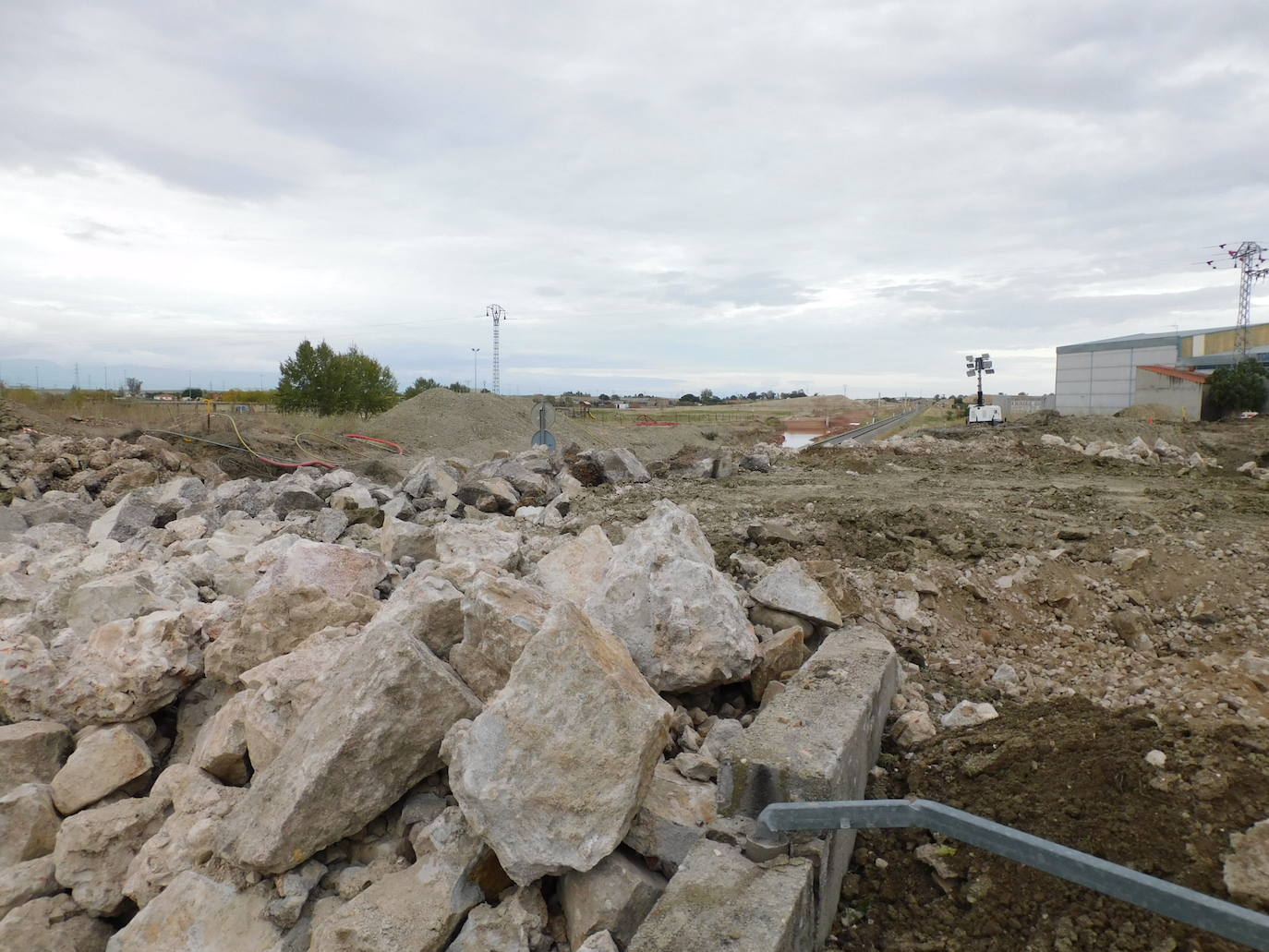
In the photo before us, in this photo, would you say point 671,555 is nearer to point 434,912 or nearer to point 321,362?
point 434,912

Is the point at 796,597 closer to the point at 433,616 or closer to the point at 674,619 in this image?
the point at 674,619

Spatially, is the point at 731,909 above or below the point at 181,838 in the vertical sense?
above

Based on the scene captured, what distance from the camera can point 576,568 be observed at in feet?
15.8

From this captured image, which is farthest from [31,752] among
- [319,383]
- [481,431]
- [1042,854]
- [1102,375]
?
[1102,375]

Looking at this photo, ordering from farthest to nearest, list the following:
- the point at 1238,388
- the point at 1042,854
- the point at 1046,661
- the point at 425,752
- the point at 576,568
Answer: the point at 1238,388 → the point at 1046,661 → the point at 576,568 → the point at 425,752 → the point at 1042,854

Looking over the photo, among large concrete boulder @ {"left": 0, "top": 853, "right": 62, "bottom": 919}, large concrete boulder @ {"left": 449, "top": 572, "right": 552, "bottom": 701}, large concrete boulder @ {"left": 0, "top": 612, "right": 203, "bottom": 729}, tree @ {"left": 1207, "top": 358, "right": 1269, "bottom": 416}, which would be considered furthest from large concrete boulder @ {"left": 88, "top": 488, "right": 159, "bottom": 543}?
tree @ {"left": 1207, "top": 358, "right": 1269, "bottom": 416}

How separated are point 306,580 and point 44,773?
1519mm

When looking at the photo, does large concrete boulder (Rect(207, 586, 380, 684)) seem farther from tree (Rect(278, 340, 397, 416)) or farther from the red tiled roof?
the red tiled roof

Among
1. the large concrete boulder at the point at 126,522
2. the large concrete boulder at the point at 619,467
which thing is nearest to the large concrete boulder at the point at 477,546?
the large concrete boulder at the point at 126,522

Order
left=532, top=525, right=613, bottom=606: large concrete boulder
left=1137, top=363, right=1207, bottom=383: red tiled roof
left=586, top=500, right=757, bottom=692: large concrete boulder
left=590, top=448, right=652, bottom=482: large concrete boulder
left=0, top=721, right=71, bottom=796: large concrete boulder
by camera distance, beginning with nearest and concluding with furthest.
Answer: left=586, top=500, right=757, bottom=692: large concrete boulder → left=0, top=721, right=71, bottom=796: large concrete boulder → left=532, top=525, right=613, bottom=606: large concrete boulder → left=590, top=448, right=652, bottom=482: large concrete boulder → left=1137, top=363, right=1207, bottom=383: red tiled roof

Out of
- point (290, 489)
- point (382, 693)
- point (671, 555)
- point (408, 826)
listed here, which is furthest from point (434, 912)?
point (290, 489)

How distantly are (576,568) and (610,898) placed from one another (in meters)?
2.43

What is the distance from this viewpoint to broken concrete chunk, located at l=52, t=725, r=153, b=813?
367 cm

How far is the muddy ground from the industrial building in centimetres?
3611
